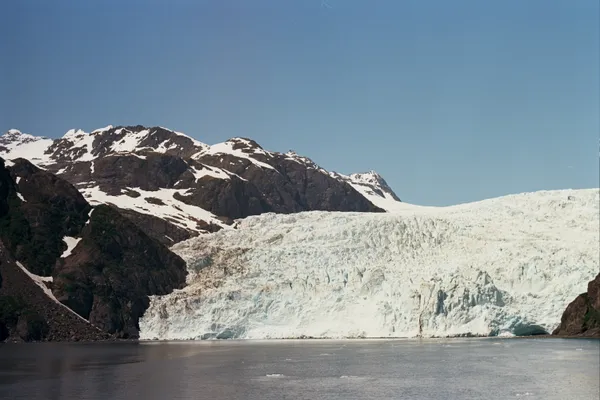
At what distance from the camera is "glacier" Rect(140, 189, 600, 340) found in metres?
57.2

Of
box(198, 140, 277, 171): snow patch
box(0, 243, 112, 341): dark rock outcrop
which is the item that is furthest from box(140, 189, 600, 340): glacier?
box(198, 140, 277, 171): snow patch

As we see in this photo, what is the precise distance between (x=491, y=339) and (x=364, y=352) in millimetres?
12326

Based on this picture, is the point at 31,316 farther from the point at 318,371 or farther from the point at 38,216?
the point at 318,371

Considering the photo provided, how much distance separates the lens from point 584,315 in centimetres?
5578

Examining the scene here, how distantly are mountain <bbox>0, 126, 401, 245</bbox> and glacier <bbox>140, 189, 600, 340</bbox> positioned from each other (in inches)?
1047

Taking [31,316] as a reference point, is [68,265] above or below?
above

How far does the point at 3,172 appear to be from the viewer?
75812 millimetres

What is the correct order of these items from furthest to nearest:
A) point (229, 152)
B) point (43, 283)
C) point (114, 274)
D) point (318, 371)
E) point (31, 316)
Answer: point (229, 152), point (114, 274), point (43, 283), point (31, 316), point (318, 371)

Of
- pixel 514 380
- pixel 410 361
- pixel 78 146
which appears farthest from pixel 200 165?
pixel 514 380

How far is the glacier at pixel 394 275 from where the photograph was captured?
57188mm

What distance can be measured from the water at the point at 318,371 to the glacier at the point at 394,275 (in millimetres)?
3600

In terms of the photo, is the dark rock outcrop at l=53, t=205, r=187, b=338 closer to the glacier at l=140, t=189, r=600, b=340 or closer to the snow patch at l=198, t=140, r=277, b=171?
the glacier at l=140, t=189, r=600, b=340

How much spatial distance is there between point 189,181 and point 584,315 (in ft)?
267

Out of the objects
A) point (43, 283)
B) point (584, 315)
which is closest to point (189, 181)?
point (43, 283)
